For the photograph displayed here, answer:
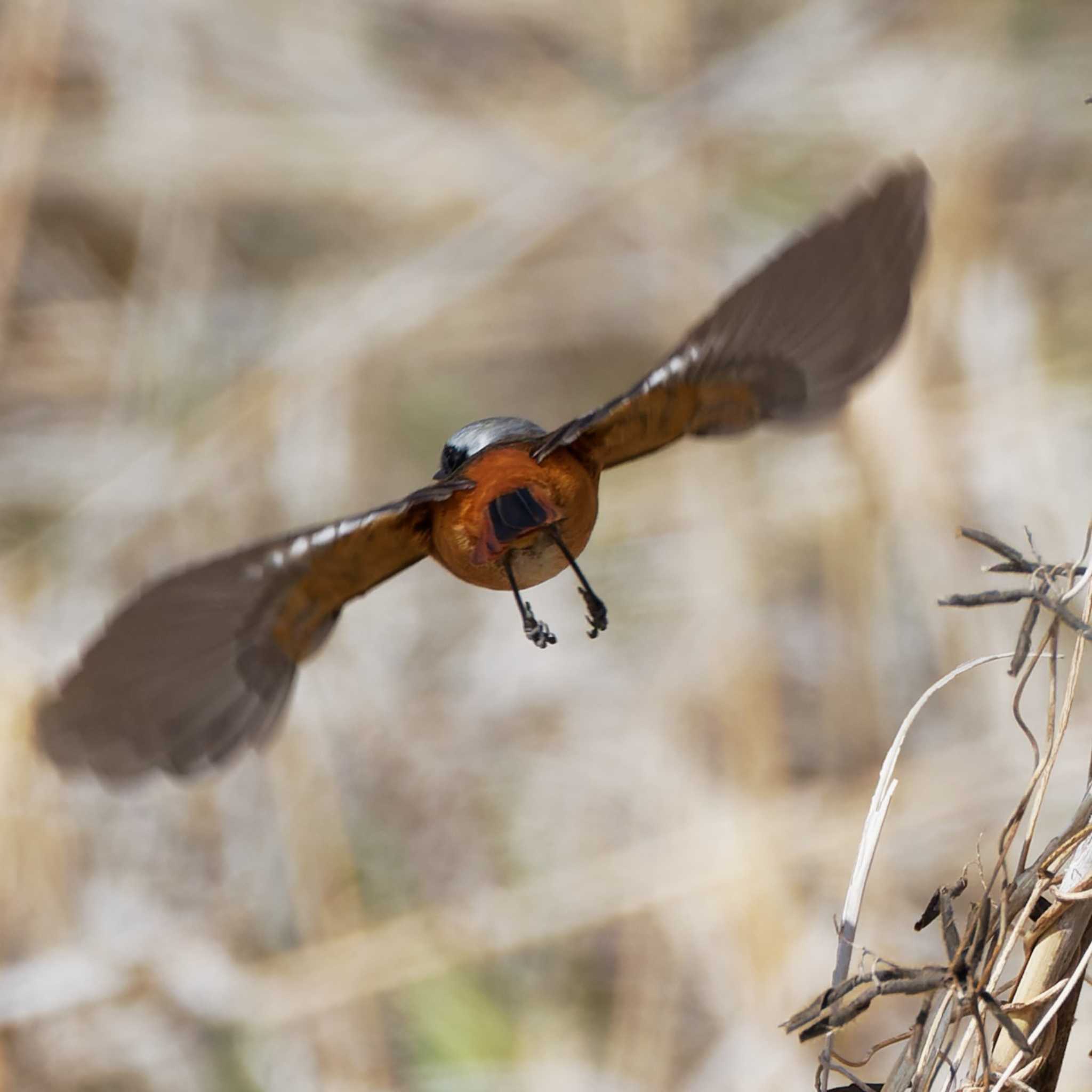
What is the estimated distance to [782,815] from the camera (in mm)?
3361

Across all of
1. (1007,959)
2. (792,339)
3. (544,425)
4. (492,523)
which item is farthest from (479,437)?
(544,425)

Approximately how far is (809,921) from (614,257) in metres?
1.88

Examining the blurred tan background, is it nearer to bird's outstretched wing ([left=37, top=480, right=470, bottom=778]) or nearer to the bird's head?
bird's outstretched wing ([left=37, top=480, right=470, bottom=778])

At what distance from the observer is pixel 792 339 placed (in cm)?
130


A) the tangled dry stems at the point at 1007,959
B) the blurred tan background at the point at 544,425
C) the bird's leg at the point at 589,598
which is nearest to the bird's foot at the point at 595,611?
the bird's leg at the point at 589,598

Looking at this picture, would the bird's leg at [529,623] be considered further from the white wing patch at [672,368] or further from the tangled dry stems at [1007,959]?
the tangled dry stems at [1007,959]

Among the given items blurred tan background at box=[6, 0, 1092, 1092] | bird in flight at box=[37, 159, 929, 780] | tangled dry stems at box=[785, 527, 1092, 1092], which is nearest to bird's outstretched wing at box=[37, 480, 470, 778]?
bird in flight at box=[37, 159, 929, 780]

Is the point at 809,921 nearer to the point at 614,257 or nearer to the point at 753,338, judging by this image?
the point at 614,257

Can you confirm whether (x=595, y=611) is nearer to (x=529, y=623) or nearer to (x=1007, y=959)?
(x=529, y=623)

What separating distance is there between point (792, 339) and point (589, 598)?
35 cm

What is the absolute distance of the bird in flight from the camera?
105cm

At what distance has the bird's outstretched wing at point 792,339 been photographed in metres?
1.10

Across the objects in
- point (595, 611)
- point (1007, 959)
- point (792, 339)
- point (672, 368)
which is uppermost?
point (792, 339)

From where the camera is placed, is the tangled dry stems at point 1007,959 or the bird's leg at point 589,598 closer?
the tangled dry stems at point 1007,959
